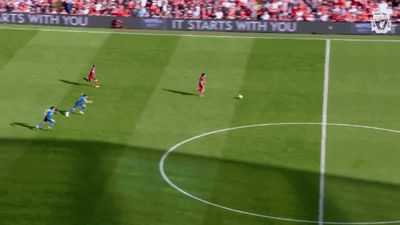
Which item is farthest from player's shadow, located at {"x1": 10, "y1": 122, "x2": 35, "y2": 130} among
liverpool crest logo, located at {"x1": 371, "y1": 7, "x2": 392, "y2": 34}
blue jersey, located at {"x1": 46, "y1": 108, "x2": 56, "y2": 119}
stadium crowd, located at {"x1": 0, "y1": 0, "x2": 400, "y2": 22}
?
liverpool crest logo, located at {"x1": 371, "y1": 7, "x2": 392, "y2": 34}

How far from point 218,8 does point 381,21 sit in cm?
1311

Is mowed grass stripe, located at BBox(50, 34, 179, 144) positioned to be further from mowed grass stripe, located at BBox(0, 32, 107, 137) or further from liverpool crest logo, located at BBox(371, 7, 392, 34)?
liverpool crest logo, located at BBox(371, 7, 392, 34)

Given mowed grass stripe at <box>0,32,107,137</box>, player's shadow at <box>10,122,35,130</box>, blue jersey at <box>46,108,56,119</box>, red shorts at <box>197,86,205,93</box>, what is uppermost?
blue jersey at <box>46,108,56,119</box>

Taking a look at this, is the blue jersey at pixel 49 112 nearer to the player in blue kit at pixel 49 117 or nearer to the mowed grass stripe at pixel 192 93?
the player in blue kit at pixel 49 117

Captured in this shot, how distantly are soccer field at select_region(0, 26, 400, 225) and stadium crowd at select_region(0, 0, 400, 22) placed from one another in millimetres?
2805

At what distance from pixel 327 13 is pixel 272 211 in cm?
3140

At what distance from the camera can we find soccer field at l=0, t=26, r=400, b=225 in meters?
46.4

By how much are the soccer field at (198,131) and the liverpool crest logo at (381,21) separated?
44.5 inches

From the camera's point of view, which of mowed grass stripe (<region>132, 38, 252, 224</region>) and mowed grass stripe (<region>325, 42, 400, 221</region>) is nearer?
mowed grass stripe (<region>325, 42, 400, 221</region>)

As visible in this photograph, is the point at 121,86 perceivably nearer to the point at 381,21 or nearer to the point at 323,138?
the point at 323,138

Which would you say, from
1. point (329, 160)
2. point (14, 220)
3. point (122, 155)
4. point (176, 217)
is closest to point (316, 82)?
point (329, 160)

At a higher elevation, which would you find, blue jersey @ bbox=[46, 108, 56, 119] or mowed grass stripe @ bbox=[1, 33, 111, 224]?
blue jersey @ bbox=[46, 108, 56, 119]

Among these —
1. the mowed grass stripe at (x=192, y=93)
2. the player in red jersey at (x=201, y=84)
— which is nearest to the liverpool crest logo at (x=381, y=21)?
the mowed grass stripe at (x=192, y=93)

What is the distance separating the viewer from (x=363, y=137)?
182 ft
